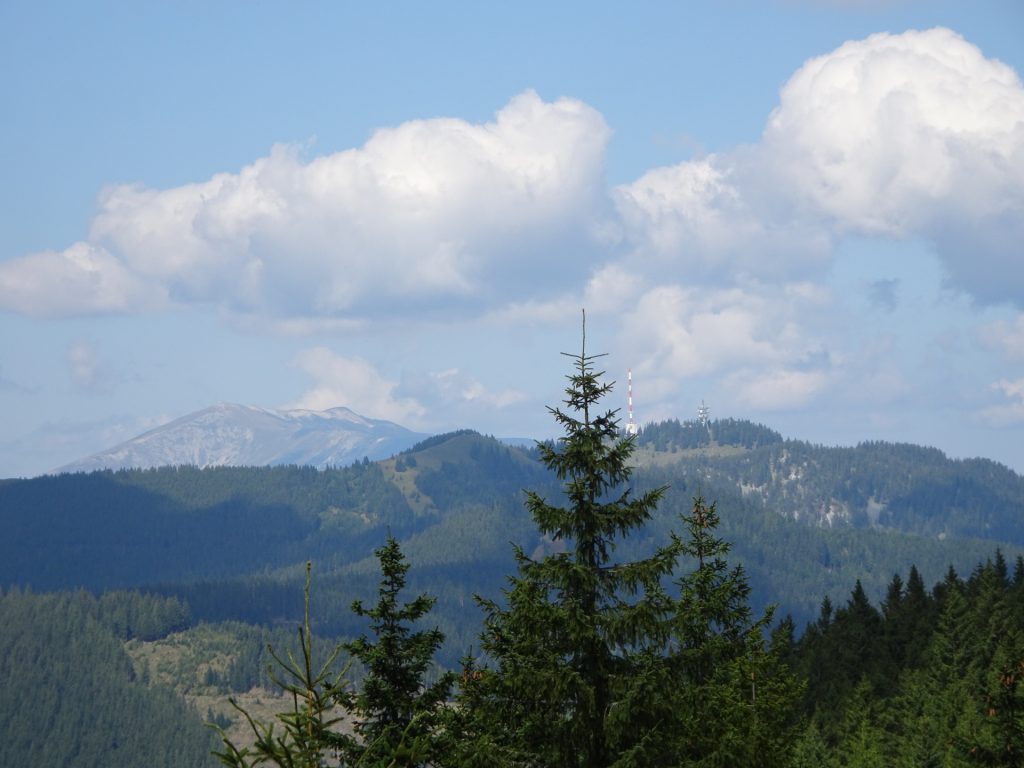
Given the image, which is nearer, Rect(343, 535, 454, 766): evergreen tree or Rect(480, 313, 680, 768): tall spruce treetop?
Rect(480, 313, 680, 768): tall spruce treetop

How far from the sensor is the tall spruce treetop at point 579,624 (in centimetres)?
2484

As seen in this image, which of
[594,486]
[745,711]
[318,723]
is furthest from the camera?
[745,711]

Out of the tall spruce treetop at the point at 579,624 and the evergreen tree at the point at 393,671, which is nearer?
the tall spruce treetop at the point at 579,624

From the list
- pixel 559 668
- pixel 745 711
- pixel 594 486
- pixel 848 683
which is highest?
pixel 594 486

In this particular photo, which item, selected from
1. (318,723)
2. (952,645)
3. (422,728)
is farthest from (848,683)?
(318,723)

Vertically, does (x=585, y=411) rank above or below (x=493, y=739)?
above

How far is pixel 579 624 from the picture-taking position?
25.0 meters

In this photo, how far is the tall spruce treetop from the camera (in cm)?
2484

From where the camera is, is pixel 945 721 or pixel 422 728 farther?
pixel 945 721

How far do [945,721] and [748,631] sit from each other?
4945 cm

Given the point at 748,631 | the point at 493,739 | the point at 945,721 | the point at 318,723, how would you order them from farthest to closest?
the point at 945,721
the point at 748,631
the point at 493,739
the point at 318,723

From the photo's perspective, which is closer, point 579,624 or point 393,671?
point 579,624

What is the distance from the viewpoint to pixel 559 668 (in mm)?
25016

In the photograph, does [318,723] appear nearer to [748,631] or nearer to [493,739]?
[493,739]
